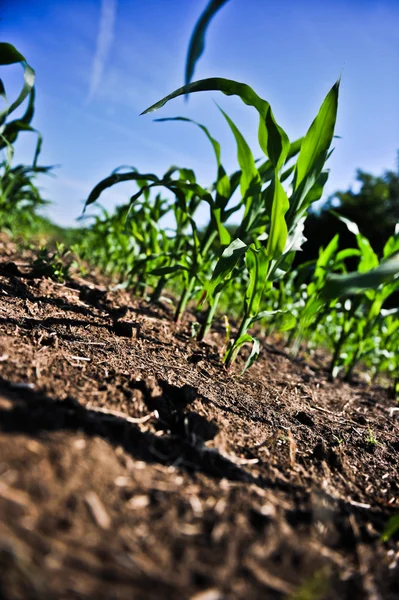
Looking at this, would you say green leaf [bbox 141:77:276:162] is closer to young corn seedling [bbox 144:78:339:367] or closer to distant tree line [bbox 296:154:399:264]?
young corn seedling [bbox 144:78:339:367]

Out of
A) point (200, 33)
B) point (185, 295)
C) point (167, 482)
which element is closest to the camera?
point (200, 33)

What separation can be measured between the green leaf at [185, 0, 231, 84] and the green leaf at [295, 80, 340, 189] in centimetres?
107

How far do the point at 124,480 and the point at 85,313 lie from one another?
117cm

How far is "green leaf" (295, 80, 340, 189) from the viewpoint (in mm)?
1402

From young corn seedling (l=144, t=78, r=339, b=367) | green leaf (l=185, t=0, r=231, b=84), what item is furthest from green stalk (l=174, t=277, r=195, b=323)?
green leaf (l=185, t=0, r=231, b=84)

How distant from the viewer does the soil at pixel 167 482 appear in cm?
58

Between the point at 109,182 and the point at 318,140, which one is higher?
the point at 318,140

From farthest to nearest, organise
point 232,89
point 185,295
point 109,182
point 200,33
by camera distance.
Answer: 1. point 185,295
2. point 109,182
3. point 232,89
4. point 200,33

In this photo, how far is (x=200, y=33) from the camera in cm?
47

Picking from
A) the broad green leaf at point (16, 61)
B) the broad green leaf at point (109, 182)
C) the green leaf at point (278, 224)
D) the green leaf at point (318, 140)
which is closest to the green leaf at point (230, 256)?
the green leaf at point (278, 224)

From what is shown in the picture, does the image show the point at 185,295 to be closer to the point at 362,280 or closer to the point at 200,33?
the point at 362,280

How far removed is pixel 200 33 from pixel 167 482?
792mm

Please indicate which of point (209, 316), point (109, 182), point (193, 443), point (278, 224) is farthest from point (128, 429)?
point (109, 182)

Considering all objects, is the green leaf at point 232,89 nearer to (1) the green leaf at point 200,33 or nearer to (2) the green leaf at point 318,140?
(2) the green leaf at point 318,140
